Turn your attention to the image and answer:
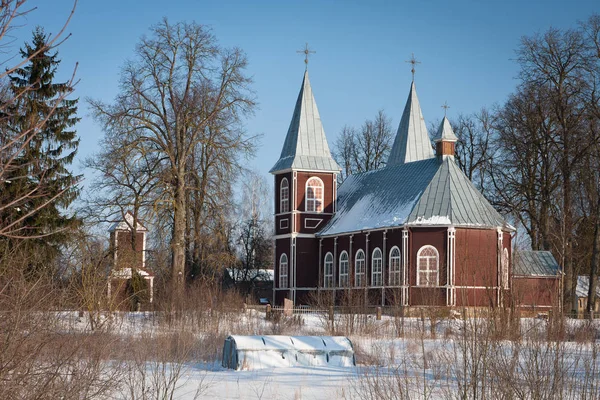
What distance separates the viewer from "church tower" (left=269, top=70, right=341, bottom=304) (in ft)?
145

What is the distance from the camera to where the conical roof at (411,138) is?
156ft

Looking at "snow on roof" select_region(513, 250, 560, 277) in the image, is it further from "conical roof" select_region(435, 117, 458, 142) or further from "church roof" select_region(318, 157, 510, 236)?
"conical roof" select_region(435, 117, 458, 142)

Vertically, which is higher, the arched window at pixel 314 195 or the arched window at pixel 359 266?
the arched window at pixel 314 195

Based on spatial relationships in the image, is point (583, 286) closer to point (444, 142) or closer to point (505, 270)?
point (444, 142)

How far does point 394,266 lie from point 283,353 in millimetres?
20509

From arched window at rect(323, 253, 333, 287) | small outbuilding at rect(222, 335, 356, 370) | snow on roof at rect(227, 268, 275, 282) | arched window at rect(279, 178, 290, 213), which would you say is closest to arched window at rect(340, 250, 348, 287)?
arched window at rect(323, 253, 333, 287)

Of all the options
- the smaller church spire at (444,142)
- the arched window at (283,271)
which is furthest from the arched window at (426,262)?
the arched window at (283,271)

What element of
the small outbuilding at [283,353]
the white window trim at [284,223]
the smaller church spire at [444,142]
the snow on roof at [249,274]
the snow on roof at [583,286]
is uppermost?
the smaller church spire at [444,142]

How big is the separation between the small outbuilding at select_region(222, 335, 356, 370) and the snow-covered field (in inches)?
14.9

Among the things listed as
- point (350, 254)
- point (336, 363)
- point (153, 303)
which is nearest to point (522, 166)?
point (350, 254)

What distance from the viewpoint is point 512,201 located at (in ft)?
153

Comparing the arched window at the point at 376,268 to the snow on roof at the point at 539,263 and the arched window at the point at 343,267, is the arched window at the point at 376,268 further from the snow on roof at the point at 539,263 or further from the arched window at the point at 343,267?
the snow on roof at the point at 539,263

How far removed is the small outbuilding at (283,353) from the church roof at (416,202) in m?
19.3

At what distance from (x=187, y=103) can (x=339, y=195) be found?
41.7 ft
